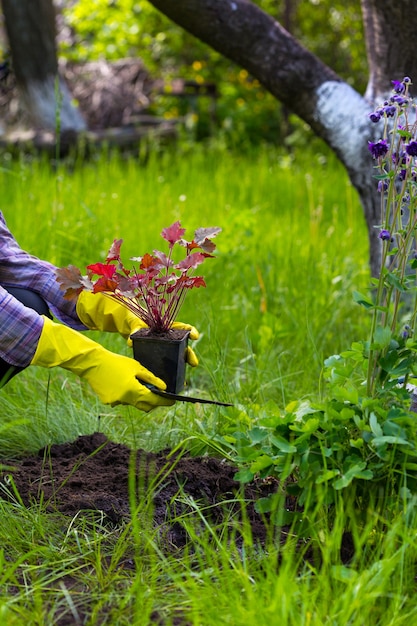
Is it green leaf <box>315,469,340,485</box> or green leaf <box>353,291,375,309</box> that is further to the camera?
green leaf <box>353,291,375,309</box>

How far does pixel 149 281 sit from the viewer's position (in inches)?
81.3

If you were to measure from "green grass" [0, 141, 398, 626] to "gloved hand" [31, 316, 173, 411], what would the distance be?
22 cm

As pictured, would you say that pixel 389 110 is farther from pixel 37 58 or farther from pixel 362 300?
pixel 37 58

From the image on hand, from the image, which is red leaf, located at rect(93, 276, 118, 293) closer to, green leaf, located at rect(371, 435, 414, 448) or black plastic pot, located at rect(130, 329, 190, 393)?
black plastic pot, located at rect(130, 329, 190, 393)

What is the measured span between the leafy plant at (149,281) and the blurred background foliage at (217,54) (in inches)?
262

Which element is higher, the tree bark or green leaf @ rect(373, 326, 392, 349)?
the tree bark

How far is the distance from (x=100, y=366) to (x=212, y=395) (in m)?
0.75

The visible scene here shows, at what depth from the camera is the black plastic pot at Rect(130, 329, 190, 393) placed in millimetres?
2047

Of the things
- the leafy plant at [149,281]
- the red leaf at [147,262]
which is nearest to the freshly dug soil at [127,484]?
the leafy plant at [149,281]

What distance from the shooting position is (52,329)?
2.00 meters

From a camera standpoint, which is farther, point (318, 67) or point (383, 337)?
point (318, 67)

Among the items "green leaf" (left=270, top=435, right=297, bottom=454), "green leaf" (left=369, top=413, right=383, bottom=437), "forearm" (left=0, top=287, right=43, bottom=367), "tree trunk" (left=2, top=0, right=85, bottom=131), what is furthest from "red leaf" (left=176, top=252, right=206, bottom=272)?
"tree trunk" (left=2, top=0, right=85, bottom=131)

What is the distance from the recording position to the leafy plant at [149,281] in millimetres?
2033

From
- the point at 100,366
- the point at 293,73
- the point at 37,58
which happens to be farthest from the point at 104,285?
the point at 37,58
